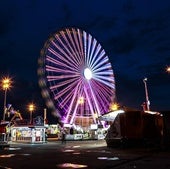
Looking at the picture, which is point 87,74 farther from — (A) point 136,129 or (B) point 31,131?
(A) point 136,129


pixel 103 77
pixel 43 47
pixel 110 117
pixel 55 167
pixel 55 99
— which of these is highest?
pixel 43 47

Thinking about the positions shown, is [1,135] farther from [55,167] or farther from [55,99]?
[55,167]

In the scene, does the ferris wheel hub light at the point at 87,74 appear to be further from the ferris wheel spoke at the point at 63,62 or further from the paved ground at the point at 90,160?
the paved ground at the point at 90,160

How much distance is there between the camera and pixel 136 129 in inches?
1106

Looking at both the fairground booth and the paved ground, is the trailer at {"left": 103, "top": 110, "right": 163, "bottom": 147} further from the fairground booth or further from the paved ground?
the fairground booth

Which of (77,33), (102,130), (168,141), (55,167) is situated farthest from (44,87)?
(55,167)

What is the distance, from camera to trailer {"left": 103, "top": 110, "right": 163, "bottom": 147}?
A: 27953 millimetres

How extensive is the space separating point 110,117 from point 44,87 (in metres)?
14.8

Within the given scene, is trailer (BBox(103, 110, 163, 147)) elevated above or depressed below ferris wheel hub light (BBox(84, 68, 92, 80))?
below

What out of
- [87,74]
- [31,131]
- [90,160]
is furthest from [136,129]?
[87,74]

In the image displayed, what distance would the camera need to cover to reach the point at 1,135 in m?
32.3

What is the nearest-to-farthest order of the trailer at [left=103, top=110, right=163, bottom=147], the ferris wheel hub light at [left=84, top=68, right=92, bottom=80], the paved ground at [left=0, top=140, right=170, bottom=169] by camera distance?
the paved ground at [left=0, top=140, right=170, bottom=169] < the trailer at [left=103, top=110, right=163, bottom=147] < the ferris wheel hub light at [left=84, top=68, right=92, bottom=80]

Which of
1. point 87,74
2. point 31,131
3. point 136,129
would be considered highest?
point 87,74

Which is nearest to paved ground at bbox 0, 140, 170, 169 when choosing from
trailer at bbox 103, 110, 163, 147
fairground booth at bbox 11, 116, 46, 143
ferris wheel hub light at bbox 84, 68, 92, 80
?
trailer at bbox 103, 110, 163, 147
